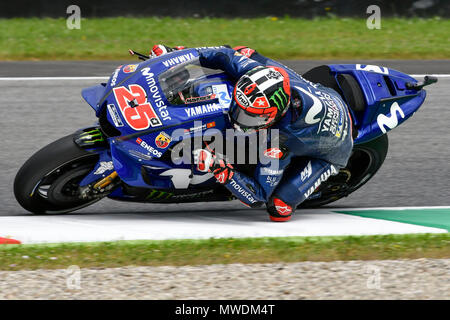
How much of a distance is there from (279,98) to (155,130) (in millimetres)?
804

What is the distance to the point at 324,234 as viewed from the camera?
5.61 metres

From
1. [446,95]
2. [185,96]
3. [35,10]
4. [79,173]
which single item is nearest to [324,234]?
[185,96]

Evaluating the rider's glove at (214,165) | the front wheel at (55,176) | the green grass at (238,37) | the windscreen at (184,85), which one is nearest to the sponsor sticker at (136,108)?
the windscreen at (184,85)

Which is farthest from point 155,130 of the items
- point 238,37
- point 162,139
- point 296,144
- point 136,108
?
point 238,37

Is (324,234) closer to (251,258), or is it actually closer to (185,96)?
(251,258)

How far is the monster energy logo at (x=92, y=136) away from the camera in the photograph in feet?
18.5

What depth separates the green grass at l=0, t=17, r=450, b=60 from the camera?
40.4 ft

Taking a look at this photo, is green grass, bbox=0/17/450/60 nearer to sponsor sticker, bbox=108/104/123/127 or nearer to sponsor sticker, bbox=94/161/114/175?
sponsor sticker, bbox=94/161/114/175

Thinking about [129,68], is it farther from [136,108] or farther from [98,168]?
[98,168]

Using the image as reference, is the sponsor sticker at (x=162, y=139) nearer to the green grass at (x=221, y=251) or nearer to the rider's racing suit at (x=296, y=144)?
the rider's racing suit at (x=296, y=144)

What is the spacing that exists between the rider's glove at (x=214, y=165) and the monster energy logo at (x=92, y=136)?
2.34 ft

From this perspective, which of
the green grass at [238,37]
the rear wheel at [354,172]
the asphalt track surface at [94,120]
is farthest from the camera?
the green grass at [238,37]

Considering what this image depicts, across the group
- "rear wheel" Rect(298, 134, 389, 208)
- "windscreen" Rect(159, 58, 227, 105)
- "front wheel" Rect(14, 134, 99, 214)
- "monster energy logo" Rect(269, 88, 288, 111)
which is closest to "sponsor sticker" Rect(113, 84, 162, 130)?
"windscreen" Rect(159, 58, 227, 105)

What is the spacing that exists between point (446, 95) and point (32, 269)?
6335mm
